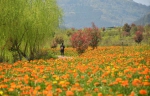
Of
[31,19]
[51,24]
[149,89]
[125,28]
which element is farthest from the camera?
[125,28]

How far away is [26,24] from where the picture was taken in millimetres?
20938

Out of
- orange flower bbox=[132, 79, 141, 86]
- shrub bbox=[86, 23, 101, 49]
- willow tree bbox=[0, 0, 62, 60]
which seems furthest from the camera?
shrub bbox=[86, 23, 101, 49]

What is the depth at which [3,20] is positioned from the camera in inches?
741

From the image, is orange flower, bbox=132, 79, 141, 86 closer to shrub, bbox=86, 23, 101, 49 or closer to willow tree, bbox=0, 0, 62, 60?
willow tree, bbox=0, 0, 62, 60

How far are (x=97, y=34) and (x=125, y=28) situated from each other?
58.5m

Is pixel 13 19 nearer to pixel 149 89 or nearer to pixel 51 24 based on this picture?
pixel 51 24

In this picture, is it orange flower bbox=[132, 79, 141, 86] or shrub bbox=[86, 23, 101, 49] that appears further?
shrub bbox=[86, 23, 101, 49]

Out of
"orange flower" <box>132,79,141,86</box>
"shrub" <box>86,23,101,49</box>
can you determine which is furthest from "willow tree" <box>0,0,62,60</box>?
"shrub" <box>86,23,101,49</box>

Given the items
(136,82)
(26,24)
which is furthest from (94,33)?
(136,82)

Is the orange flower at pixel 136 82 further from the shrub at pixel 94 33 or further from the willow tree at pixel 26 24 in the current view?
the shrub at pixel 94 33

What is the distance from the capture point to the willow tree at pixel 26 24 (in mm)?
19094

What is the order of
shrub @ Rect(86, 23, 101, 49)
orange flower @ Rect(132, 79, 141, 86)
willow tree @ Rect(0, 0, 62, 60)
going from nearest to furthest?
orange flower @ Rect(132, 79, 141, 86) → willow tree @ Rect(0, 0, 62, 60) → shrub @ Rect(86, 23, 101, 49)

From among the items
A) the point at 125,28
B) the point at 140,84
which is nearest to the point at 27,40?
the point at 140,84

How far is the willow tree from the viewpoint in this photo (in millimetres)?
19094
